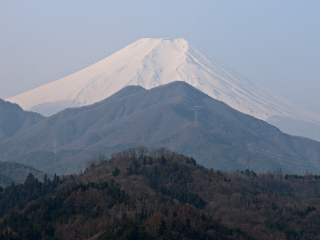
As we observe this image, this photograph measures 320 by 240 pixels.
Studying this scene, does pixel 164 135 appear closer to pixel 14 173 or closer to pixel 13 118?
pixel 14 173

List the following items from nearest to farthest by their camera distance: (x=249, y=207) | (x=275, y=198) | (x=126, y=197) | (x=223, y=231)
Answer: (x=223, y=231) → (x=126, y=197) → (x=249, y=207) → (x=275, y=198)

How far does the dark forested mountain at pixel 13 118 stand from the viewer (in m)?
171

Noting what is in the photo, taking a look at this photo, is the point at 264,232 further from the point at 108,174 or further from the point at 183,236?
the point at 108,174

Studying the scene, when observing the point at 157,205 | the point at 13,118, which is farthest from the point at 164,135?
the point at 157,205

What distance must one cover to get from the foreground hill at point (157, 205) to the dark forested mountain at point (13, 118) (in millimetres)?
108684

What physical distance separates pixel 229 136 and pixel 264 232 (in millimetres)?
100544

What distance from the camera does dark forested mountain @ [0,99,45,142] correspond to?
171m

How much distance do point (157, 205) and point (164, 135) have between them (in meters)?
98.3

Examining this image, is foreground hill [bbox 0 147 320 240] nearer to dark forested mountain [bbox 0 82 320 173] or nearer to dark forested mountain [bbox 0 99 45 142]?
dark forested mountain [bbox 0 82 320 173]

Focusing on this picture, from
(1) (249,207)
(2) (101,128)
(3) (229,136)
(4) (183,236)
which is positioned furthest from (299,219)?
(2) (101,128)

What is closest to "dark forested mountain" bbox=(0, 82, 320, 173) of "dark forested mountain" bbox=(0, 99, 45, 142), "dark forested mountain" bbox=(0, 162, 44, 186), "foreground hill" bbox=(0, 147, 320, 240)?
"dark forested mountain" bbox=(0, 99, 45, 142)

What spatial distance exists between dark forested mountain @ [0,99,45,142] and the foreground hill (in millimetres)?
108684

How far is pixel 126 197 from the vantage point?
1788 inches

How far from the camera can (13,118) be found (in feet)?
582
